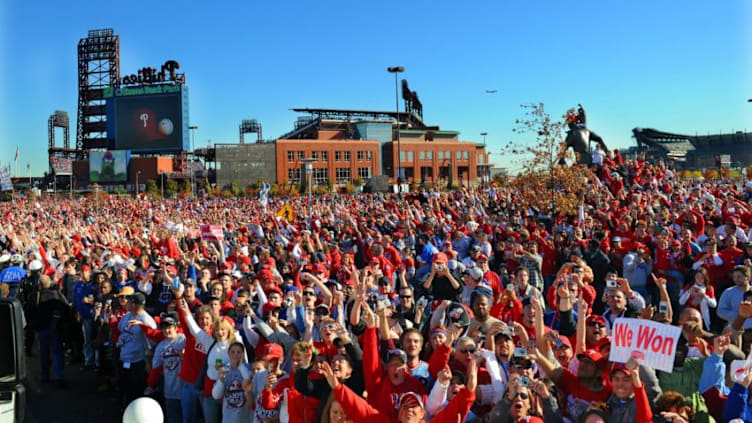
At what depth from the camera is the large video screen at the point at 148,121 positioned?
86.9 meters

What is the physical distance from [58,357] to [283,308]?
155 inches

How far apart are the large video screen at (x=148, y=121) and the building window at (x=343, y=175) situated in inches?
865

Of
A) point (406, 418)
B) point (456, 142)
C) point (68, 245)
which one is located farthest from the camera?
point (456, 142)

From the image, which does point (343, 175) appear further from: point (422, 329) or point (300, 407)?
point (300, 407)

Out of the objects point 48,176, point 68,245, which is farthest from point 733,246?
point 48,176

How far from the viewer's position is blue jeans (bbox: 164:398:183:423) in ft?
21.5

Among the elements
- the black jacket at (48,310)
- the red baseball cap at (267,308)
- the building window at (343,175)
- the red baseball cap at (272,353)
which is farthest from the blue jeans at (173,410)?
the building window at (343,175)

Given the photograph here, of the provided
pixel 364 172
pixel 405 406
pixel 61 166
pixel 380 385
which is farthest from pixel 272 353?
pixel 61 166

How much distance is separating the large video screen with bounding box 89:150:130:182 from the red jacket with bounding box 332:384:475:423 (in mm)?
88436

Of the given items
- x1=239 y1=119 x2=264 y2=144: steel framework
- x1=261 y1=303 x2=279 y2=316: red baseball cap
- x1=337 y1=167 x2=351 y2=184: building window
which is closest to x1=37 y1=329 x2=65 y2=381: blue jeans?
x1=261 y1=303 x2=279 y2=316: red baseball cap

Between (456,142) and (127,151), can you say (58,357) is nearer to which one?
(127,151)

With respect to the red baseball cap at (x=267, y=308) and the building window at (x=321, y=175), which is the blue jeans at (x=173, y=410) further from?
the building window at (x=321, y=175)

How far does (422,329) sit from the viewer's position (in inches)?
247

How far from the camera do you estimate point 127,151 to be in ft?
282
